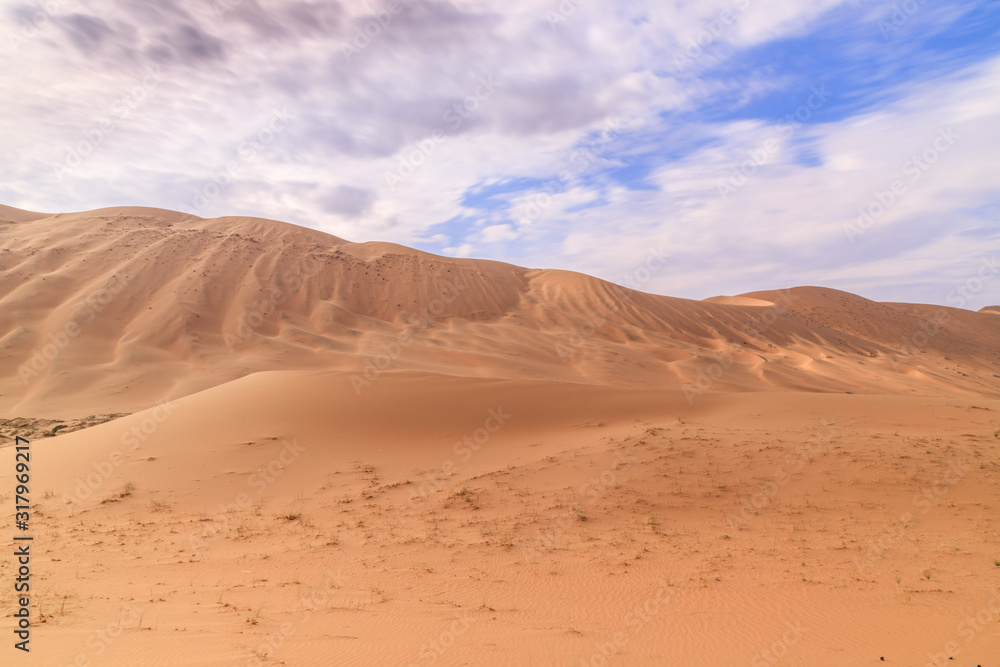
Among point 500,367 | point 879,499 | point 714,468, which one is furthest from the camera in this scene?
point 500,367

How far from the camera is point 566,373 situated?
89.4 ft

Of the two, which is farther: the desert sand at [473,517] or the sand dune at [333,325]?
the sand dune at [333,325]

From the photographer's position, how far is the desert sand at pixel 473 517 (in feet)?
15.1

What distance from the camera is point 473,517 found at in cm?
868

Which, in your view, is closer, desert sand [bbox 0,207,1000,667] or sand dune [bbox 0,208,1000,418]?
desert sand [bbox 0,207,1000,667]

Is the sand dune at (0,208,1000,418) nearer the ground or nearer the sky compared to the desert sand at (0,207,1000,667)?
nearer the sky

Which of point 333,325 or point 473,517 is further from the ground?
point 333,325

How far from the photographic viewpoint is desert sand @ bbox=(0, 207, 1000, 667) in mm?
4613

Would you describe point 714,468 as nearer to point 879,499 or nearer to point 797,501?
point 797,501

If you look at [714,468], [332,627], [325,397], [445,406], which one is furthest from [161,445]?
[714,468]

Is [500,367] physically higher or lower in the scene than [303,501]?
higher

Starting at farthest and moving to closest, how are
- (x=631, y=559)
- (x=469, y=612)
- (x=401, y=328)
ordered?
(x=401, y=328)
(x=631, y=559)
(x=469, y=612)

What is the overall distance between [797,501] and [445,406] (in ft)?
27.1

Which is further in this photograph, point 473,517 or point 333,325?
point 333,325
